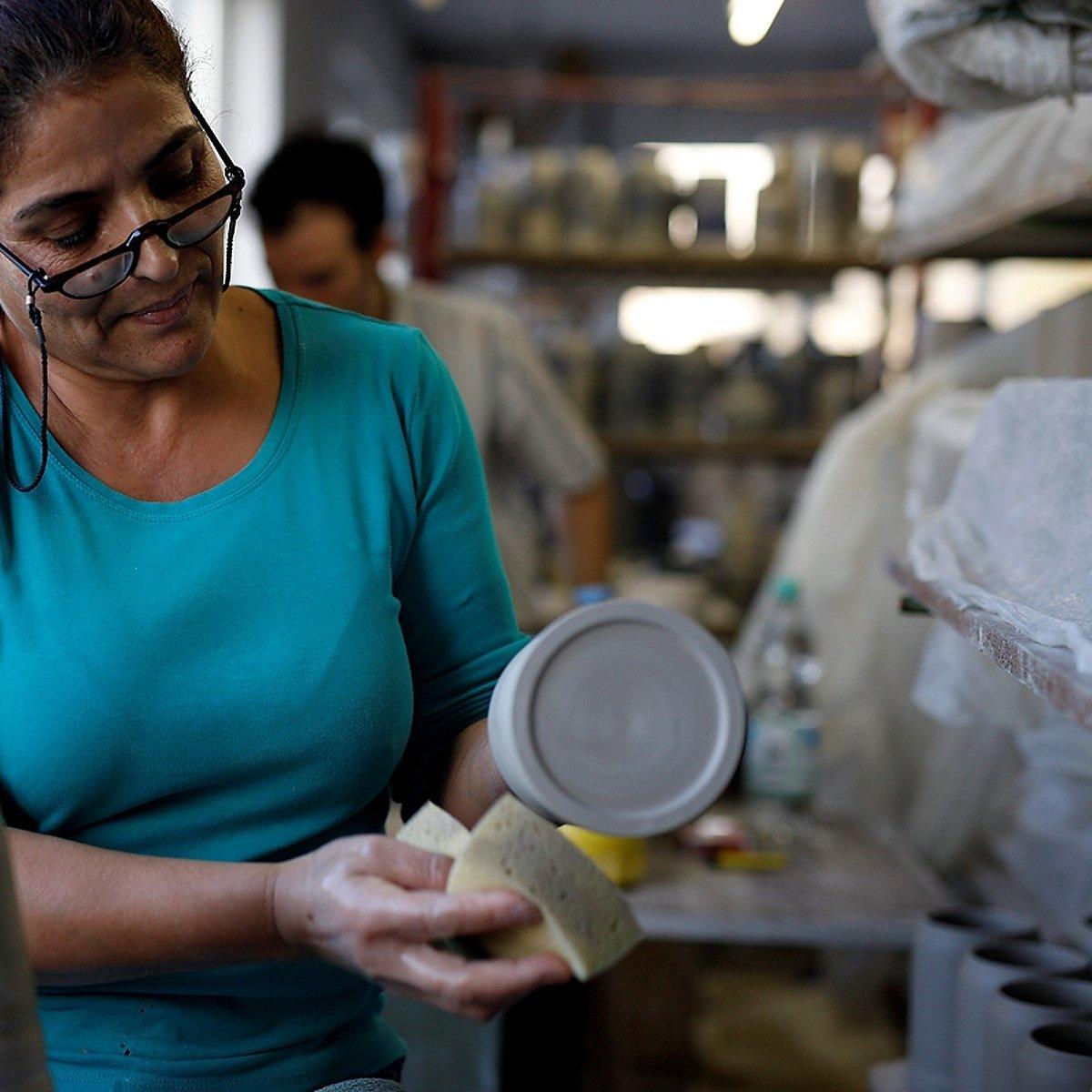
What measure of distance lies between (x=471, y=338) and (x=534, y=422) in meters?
0.21

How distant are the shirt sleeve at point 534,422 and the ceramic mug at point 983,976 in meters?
1.42

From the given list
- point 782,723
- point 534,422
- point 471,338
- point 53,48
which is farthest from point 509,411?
point 53,48

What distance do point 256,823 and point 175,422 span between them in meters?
0.31

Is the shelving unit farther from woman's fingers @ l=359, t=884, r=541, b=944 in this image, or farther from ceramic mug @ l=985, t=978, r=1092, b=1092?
woman's fingers @ l=359, t=884, r=541, b=944

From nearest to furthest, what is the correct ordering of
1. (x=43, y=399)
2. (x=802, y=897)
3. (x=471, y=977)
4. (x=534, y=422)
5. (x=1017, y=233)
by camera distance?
1. (x=471, y=977)
2. (x=43, y=399)
3. (x=802, y=897)
4. (x=1017, y=233)
5. (x=534, y=422)

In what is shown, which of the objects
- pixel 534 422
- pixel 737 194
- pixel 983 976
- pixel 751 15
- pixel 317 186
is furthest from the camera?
pixel 737 194

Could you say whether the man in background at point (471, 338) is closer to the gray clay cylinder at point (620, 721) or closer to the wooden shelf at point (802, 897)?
the wooden shelf at point (802, 897)

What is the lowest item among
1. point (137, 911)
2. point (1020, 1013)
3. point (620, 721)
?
point (1020, 1013)

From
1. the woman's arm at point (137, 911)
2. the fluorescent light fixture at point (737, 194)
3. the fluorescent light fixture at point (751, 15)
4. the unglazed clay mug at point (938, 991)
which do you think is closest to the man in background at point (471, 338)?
the fluorescent light fixture at point (751, 15)

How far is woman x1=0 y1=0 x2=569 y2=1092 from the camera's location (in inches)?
35.1

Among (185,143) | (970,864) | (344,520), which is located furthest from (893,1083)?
(185,143)

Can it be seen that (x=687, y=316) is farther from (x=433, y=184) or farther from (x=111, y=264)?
(x=111, y=264)

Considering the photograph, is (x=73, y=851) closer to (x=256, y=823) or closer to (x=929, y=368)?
(x=256, y=823)

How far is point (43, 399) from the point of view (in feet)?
3.20
